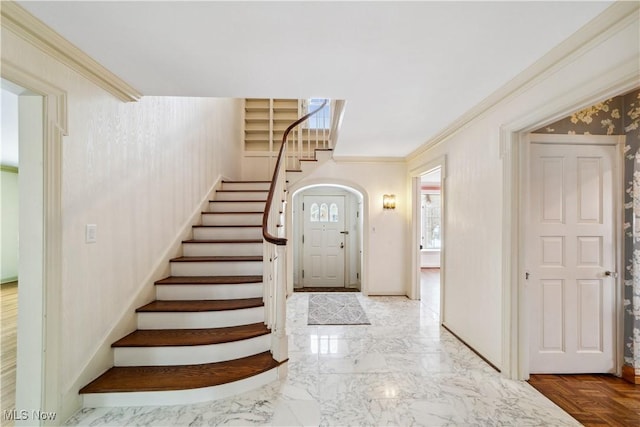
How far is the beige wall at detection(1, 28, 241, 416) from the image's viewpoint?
1751 mm

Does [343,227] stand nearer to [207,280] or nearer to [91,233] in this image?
[207,280]

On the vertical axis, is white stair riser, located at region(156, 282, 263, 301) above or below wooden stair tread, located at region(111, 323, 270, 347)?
above

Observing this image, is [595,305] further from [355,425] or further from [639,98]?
[355,425]

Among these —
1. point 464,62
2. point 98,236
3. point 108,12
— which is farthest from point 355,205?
point 108,12

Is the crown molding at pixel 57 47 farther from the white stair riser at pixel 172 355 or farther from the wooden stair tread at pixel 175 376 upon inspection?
the wooden stair tread at pixel 175 376

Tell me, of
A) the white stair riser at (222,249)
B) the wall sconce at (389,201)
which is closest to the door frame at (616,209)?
the wall sconce at (389,201)

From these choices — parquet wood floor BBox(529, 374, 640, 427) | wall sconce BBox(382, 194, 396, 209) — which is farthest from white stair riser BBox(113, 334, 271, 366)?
wall sconce BBox(382, 194, 396, 209)

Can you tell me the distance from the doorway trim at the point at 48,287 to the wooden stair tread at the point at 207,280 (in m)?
1.03

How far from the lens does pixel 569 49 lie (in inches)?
63.6

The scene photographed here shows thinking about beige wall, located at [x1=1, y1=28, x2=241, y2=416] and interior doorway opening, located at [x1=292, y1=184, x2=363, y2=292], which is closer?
beige wall, located at [x1=1, y1=28, x2=241, y2=416]

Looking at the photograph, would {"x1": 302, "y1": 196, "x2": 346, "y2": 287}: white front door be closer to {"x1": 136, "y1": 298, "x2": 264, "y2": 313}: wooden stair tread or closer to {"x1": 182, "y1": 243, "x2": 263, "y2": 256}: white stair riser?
{"x1": 182, "y1": 243, "x2": 263, "y2": 256}: white stair riser

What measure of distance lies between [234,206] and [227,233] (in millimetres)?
616

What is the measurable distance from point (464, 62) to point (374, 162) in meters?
3.00

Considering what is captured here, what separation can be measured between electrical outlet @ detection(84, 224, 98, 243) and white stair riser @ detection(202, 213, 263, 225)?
1721 millimetres
